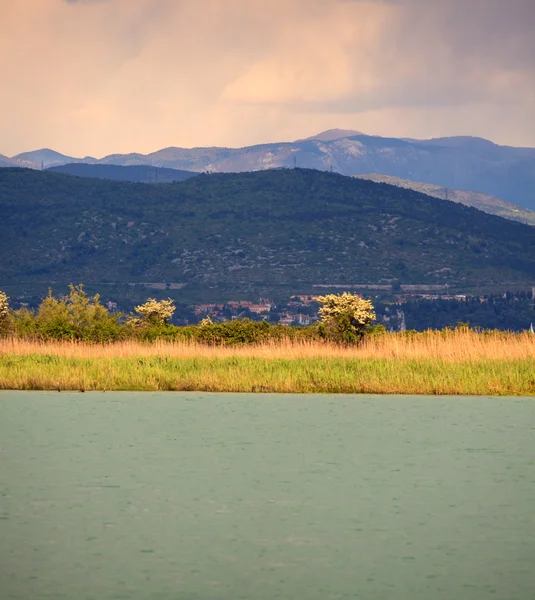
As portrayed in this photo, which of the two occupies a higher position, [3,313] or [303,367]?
[3,313]

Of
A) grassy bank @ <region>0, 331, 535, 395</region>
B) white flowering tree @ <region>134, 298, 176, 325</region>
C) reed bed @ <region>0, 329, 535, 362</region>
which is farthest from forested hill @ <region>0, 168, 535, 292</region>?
grassy bank @ <region>0, 331, 535, 395</region>

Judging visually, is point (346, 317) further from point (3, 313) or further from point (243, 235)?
point (243, 235)

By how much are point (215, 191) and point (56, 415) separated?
15639cm

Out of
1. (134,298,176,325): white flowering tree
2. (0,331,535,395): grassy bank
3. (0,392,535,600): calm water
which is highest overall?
(134,298,176,325): white flowering tree

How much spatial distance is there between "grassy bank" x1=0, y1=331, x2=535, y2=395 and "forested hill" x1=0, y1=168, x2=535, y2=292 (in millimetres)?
105817

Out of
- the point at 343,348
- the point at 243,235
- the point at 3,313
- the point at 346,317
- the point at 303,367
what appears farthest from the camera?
the point at 243,235

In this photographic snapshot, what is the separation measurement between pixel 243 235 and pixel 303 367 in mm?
130977

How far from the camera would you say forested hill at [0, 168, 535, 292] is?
144875 mm

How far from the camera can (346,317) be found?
104 ft

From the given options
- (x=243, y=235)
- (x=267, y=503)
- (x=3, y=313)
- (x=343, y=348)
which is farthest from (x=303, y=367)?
(x=243, y=235)

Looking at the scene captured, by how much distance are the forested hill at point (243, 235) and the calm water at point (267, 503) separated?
373ft

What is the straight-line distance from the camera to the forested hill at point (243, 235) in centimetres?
14488

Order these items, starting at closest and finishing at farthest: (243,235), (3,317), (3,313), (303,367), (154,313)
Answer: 1. (303,367)
2. (3,313)
3. (3,317)
4. (154,313)
5. (243,235)

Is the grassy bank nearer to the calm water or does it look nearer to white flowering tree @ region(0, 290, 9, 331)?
the calm water
